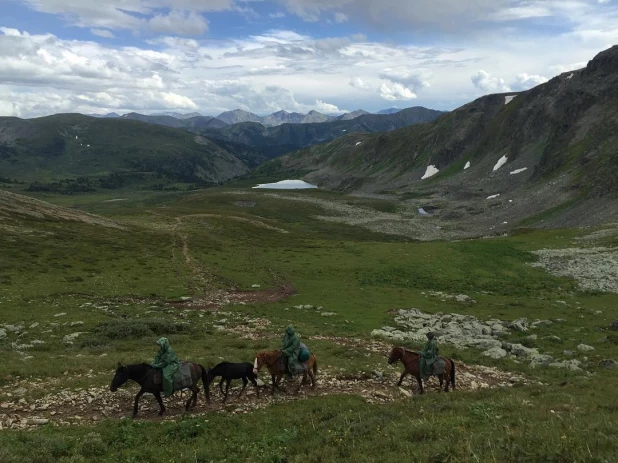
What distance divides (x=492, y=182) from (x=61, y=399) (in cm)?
17167

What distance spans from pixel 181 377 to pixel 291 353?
5.00 meters

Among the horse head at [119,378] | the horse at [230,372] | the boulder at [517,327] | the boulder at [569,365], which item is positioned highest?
the horse head at [119,378]

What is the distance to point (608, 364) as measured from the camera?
24.8 meters

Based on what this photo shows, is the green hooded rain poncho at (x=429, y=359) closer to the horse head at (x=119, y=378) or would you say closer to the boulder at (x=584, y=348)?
the horse head at (x=119, y=378)

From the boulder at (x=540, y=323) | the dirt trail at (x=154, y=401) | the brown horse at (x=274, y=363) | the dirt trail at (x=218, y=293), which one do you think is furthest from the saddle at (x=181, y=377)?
the boulder at (x=540, y=323)

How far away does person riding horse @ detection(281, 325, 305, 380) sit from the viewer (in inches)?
781

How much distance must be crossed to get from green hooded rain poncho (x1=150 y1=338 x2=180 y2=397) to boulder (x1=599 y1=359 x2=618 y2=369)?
23.6m

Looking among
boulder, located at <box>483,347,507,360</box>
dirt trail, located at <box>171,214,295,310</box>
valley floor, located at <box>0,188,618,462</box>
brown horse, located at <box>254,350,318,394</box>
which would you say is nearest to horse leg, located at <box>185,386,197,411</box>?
valley floor, located at <box>0,188,618,462</box>

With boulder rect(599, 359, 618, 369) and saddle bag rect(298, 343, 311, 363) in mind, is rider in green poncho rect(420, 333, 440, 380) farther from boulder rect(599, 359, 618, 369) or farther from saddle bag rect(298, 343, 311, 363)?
boulder rect(599, 359, 618, 369)

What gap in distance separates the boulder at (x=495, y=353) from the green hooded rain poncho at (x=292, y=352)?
13.8 metres

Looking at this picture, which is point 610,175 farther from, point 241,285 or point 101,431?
point 101,431

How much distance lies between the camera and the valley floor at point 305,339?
13305 mm

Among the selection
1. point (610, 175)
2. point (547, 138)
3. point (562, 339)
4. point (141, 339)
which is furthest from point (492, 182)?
point (141, 339)

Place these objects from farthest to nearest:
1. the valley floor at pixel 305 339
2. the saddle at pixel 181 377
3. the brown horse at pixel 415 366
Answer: the brown horse at pixel 415 366 < the saddle at pixel 181 377 < the valley floor at pixel 305 339
